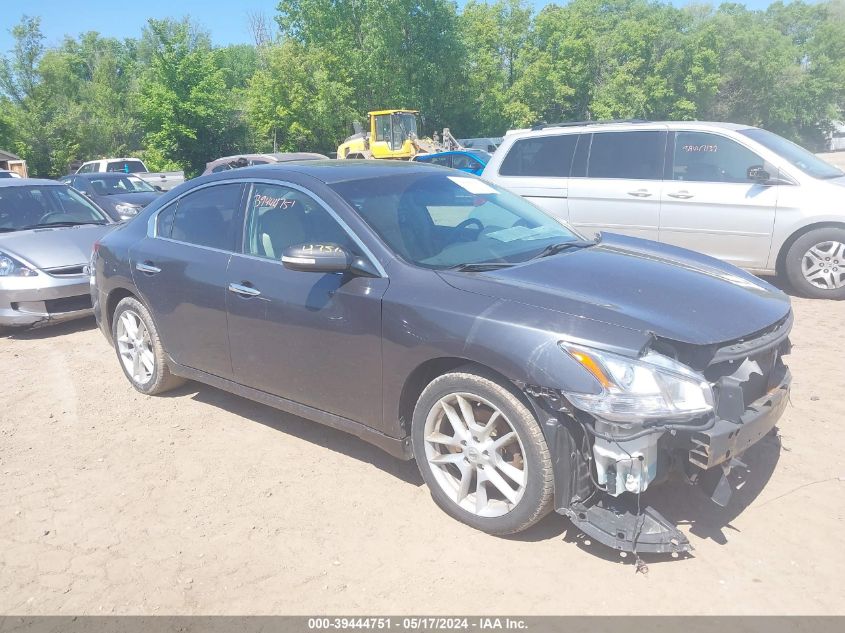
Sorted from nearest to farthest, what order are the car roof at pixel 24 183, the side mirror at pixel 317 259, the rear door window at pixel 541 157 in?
1. the side mirror at pixel 317 259
2. the car roof at pixel 24 183
3. the rear door window at pixel 541 157

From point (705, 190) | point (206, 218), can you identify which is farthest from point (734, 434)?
point (705, 190)

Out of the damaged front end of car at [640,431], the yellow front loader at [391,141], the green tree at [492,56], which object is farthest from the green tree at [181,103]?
the damaged front end of car at [640,431]

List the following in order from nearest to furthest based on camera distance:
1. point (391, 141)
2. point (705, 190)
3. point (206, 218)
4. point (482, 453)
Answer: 1. point (482, 453)
2. point (206, 218)
3. point (705, 190)
4. point (391, 141)

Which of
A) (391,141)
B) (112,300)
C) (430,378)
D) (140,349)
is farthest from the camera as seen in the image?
(391,141)

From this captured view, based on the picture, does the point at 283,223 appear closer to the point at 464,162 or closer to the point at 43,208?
the point at 43,208

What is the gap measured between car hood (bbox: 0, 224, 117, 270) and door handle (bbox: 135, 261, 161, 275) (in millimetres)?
2898

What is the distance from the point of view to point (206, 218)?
4648 mm

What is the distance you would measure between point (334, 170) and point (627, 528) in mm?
2647

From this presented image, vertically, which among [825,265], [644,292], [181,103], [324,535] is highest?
[181,103]

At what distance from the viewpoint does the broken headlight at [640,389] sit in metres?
2.79

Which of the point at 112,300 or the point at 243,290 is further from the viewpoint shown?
the point at 112,300

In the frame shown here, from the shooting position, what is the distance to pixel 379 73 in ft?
141

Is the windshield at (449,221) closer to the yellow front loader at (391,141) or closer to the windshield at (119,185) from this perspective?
the windshield at (119,185)

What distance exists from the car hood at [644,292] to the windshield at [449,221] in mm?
254
